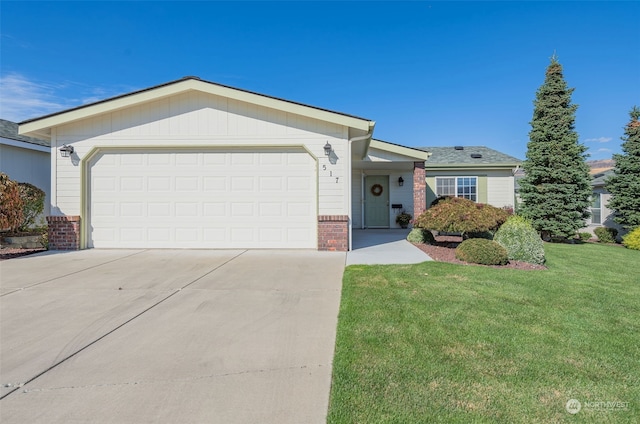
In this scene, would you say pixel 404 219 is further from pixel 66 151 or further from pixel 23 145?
pixel 23 145

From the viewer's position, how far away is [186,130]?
828 cm

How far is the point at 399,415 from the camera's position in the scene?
6.44 feet

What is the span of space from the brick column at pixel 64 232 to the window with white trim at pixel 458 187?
14.0 metres

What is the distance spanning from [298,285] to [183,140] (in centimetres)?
543

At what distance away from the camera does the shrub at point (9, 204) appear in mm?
7516

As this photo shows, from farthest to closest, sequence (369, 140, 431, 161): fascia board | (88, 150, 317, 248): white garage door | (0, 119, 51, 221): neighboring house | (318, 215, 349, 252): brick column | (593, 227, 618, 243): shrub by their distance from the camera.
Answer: (593, 227, 618, 243): shrub < (369, 140, 431, 161): fascia board < (0, 119, 51, 221): neighboring house < (88, 150, 317, 248): white garage door < (318, 215, 349, 252): brick column

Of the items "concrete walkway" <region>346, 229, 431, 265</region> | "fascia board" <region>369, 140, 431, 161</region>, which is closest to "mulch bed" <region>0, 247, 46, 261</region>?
"concrete walkway" <region>346, 229, 431, 265</region>

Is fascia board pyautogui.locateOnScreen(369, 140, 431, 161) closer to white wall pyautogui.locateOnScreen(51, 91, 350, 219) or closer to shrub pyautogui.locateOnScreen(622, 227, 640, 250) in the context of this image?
white wall pyautogui.locateOnScreen(51, 91, 350, 219)

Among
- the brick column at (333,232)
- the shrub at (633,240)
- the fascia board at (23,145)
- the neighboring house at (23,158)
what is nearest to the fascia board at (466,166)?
the shrub at (633,240)

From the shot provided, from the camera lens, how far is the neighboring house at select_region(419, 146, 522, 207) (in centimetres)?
1510

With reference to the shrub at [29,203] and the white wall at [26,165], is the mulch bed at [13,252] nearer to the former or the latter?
the shrub at [29,203]

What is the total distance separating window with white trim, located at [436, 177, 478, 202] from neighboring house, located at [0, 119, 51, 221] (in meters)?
16.3

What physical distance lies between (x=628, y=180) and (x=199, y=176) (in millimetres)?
15791

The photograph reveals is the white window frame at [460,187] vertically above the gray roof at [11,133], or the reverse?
the gray roof at [11,133]
